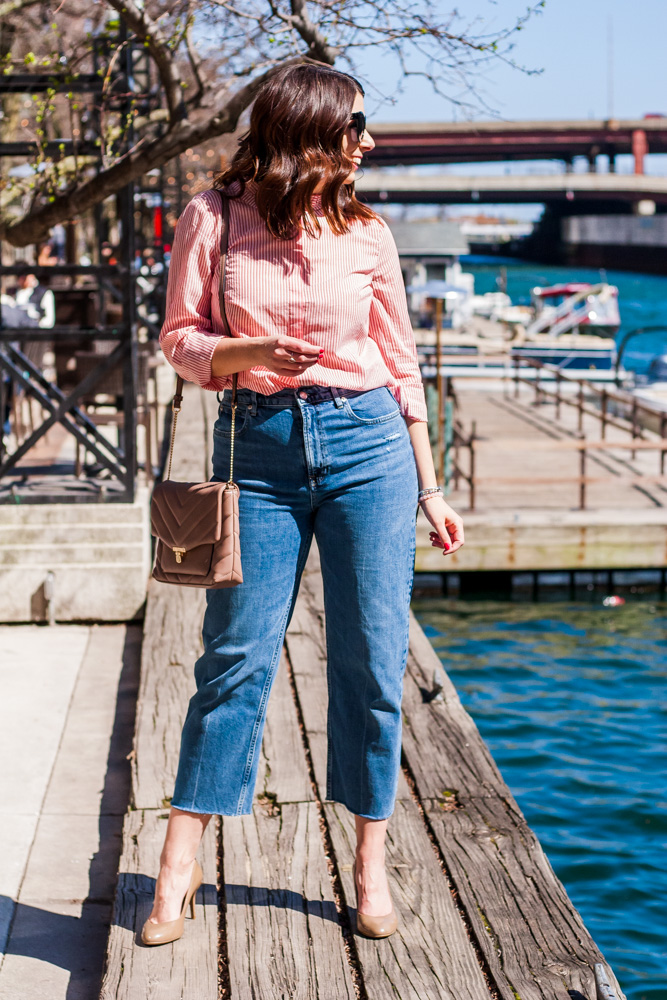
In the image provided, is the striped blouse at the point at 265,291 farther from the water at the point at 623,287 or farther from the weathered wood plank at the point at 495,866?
the water at the point at 623,287

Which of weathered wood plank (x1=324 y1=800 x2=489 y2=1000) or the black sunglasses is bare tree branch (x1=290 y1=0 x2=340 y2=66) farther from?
weathered wood plank (x1=324 y1=800 x2=489 y2=1000)

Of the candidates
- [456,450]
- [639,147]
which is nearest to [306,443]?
[456,450]

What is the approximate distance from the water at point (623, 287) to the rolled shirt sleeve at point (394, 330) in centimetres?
5278

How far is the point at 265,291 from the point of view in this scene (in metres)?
2.47

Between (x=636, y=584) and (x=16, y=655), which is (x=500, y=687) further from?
(x=16, y=655)

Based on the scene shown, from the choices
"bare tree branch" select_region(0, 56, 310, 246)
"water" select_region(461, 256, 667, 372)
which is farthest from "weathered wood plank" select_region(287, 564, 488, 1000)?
"water" select_region(461, 256, 667, 372)

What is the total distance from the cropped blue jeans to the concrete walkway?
0.79 m

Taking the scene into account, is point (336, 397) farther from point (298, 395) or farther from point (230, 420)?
point (230, 420)

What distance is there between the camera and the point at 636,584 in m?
10.3

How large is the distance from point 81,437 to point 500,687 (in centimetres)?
366

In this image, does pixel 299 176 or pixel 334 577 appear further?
pixel 334 577

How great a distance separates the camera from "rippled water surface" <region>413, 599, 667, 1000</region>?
485 centimetres

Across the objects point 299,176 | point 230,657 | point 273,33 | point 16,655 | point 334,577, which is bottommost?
point 16,655

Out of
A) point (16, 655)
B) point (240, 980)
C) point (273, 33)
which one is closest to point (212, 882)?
point (240, 980)
